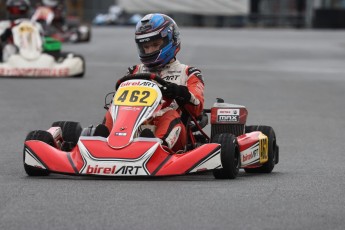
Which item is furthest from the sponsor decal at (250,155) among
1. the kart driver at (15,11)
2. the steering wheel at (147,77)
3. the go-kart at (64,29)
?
the go-kart at (64,29)

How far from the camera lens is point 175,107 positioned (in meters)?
8.94

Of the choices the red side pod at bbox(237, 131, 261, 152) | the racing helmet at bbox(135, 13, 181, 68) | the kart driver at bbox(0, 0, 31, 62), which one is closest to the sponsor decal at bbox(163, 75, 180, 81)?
the racing helmet at bbox(135, 13, 181, 68)

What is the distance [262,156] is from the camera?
9047 mm

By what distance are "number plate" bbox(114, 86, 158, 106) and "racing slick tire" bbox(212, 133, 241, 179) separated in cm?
54

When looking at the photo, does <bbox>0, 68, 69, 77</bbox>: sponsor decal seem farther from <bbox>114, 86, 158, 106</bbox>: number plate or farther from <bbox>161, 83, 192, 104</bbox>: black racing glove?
<bbox>114, 86, 158, 106</bbox>: number plate

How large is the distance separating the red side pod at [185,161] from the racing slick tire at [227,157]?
0.09 metres

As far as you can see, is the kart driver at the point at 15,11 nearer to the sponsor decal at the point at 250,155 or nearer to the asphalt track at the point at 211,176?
the asphalt track at the point at 211,176

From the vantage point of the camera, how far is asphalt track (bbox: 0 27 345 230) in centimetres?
640

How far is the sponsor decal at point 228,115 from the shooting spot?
9.29m

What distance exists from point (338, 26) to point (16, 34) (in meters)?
32.6

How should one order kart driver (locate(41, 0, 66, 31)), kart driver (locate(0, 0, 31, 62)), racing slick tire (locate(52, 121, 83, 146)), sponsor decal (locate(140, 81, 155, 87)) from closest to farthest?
1. sponsor decal (locate(140, 81, 155, 87))
2. racing slick tire (locate(52, 121, 83, 146))
3. kart driver (locate(0, 0, 31, 62))
4. kart driver (locate(41, 0, 66, 31))

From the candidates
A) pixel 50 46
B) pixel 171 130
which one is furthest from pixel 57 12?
pixel 171 130

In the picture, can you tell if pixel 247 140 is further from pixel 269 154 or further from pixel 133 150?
pixel 133 150

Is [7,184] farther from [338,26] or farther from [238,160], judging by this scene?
[338,26]
